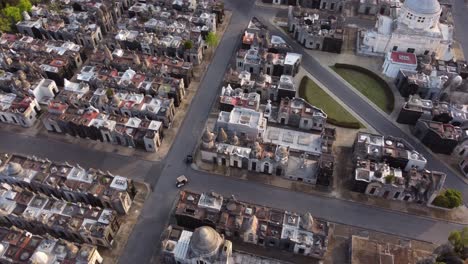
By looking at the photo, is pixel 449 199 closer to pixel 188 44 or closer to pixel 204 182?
pixel 204 182

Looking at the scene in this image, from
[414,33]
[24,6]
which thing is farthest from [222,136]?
[24,6]

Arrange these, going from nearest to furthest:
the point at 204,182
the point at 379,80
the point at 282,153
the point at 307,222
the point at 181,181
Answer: the point at 307,222
the point at 282,153
the point at 181,181
the point at 204,182
the point at 379,80

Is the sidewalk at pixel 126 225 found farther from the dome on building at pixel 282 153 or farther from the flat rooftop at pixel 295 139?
the flat rooftop at pixel 295 139

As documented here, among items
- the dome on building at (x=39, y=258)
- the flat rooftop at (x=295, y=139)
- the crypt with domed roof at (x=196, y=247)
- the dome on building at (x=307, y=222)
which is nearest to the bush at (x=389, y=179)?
the flat rooftop at (x=295, y=139)

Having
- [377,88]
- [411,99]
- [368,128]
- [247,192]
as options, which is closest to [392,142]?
[368,128]

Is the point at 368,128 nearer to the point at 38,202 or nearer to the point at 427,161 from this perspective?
the point at 427,161

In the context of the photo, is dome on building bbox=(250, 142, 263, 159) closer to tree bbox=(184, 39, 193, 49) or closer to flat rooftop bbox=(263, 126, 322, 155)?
flat rooftop bbox=(263, 126, 322, 155)
